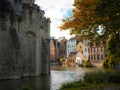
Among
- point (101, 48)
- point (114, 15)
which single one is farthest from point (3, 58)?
point (101, 48)

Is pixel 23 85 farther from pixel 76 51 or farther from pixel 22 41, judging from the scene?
pixel 76 51

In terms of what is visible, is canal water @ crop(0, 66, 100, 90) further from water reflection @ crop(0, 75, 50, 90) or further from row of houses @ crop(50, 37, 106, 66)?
row of houses @ crop(50, 37, 106, 66)

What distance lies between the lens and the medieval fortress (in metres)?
41.2

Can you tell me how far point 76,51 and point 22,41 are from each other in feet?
326

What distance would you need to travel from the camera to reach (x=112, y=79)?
93.3 feet

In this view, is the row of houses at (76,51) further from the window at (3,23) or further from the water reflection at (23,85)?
the water reflection at (23,85)

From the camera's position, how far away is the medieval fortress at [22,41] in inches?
1620

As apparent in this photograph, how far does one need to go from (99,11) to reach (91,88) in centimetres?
663

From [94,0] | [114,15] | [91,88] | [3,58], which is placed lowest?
[91,88]

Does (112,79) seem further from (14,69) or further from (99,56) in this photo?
(99,56)

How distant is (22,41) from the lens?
45.8 metres

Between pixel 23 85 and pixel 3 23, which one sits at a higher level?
pixel 3 23

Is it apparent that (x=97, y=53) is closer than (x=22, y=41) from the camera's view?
No

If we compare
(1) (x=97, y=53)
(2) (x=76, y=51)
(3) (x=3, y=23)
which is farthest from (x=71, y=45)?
(3) (x=3, y=23)
